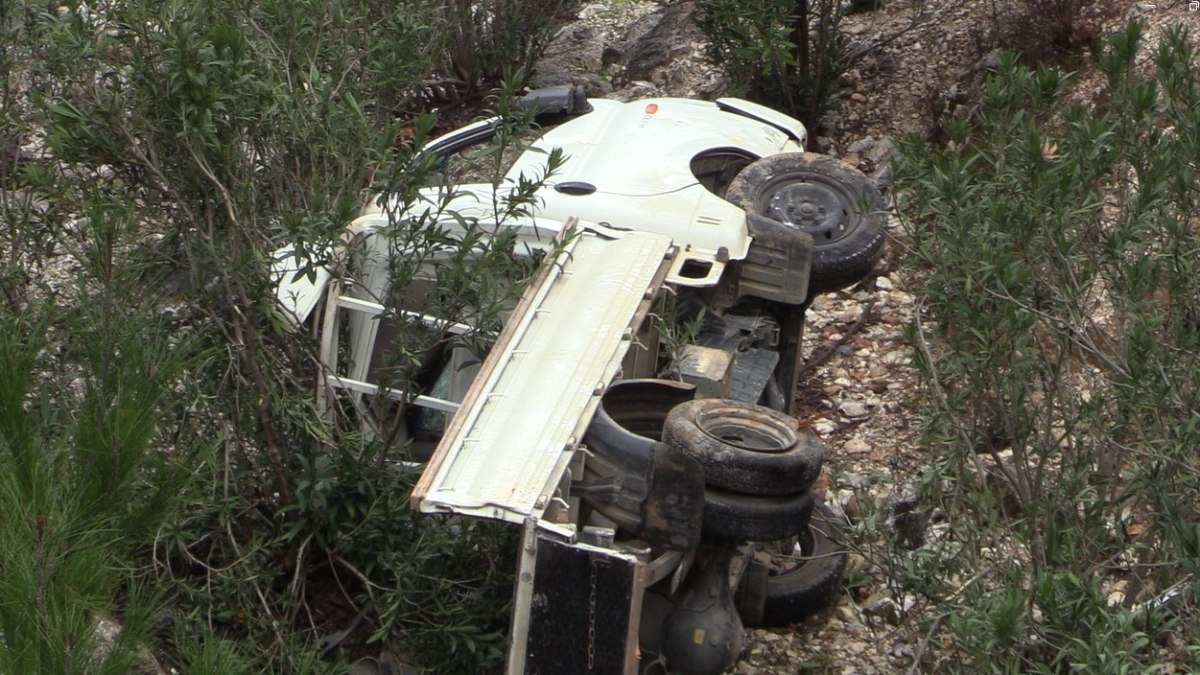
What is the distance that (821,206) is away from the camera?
248 inches

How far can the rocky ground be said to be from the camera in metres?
5.71

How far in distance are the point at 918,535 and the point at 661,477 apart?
1868 millimetres

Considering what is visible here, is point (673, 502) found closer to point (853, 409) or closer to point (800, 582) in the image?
A: point (800, 582)

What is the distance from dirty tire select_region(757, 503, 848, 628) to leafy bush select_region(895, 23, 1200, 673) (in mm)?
828

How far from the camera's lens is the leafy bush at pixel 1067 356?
13.0 feet

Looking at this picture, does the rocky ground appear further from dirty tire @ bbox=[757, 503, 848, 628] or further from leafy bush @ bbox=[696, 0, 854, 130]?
leafy bush @ bbox=[696, 0, 854, 130]

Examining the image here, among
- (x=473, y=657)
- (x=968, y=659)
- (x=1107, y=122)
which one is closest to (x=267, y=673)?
(x=473, y=657)

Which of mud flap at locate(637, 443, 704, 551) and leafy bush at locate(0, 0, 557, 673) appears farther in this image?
leafy bush at locate(0, 0, 557, 673)

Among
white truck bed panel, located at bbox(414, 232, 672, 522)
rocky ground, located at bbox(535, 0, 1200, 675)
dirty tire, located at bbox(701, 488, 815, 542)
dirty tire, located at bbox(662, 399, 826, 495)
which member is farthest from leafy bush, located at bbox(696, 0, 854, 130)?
dirty tire, located at bbox(701, 488, 815, 542)

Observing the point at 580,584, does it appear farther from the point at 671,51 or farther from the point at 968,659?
the point at 671,51

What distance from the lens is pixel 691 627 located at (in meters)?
4.58

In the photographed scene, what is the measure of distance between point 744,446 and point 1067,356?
45.3 inches

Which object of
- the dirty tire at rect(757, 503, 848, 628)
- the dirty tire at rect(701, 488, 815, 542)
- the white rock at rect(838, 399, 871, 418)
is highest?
the dirty tire at rect(701, 488, 815, 542)

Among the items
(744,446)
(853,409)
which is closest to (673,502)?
(744,446)
